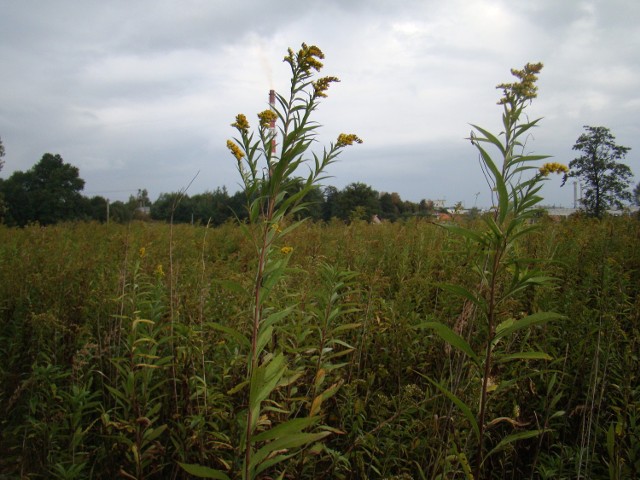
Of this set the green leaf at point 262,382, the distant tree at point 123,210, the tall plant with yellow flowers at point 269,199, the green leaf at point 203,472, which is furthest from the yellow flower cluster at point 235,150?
the distant tree at point 123,210

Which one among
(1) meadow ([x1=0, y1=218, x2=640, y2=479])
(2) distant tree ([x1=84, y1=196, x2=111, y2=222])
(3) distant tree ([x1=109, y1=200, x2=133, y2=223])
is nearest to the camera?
(1) meadow ([x1=0, y1=218, x2=640, y2=479])

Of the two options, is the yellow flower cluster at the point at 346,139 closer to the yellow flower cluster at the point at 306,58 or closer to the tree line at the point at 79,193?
the yellow flower cluster at the point at 306,58

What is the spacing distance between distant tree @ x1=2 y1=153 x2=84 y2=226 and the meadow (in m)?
30.3

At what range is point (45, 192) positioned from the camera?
108 feet

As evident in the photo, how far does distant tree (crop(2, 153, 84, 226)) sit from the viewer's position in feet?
103

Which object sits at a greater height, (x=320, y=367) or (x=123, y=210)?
(x=123, y=210)

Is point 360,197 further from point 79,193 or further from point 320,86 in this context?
point 79,193

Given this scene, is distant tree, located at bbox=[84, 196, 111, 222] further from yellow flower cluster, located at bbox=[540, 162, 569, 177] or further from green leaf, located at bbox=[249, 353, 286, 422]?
yellow flower cluster, located at bbox=[540, 162, 569, 177]

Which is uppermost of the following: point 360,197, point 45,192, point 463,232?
point 45,192

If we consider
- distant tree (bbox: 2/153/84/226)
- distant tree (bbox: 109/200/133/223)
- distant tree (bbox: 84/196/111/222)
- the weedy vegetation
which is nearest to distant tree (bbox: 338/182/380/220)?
distant tree (bbox: 84/196/111/222)

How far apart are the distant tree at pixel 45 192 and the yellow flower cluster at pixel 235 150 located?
31.8m

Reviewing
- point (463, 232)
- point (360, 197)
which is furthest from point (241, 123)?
point (360, 197)

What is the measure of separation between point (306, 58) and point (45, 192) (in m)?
37.7

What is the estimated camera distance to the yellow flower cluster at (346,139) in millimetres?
1711
